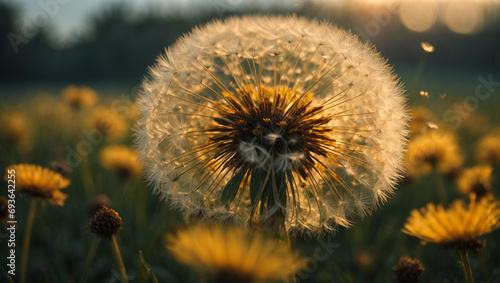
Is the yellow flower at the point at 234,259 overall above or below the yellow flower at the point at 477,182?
below

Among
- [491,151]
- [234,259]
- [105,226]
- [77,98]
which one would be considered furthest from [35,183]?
[491,151]

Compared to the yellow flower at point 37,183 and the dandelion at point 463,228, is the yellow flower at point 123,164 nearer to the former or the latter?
the yellow flower at point 37,183

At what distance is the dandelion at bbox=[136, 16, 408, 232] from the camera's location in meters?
2.21

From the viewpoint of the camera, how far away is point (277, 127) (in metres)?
2.27

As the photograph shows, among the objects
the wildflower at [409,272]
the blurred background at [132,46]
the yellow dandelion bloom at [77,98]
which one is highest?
the blurred background at [132,46]

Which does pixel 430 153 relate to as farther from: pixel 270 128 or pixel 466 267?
pixel 270 128

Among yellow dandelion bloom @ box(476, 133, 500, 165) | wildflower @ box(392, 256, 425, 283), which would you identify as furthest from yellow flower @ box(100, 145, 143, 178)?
yellow dandelion bloom @ box(476, 133, 500, 165)

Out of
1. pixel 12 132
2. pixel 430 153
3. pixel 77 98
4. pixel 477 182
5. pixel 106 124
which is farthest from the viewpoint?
pixel 77 98

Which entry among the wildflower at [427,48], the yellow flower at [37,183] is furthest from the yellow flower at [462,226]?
the yellow flower at [37,183]

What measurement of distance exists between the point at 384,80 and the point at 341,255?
1578 mm

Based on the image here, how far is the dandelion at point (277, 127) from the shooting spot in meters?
2.21

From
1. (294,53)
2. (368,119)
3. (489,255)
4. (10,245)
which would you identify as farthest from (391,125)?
(10,245)

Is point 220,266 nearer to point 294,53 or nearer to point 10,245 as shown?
point 294,53

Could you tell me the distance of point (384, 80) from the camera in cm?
237
